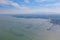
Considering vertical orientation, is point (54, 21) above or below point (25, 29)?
above

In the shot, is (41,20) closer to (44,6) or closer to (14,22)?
(44,6)

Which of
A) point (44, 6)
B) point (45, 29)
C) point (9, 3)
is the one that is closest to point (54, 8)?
point (44, 6)

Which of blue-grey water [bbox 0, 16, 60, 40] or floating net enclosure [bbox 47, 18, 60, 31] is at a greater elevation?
floating net enclosure [bbox 47, 18, 60, 31]

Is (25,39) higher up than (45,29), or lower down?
lower down

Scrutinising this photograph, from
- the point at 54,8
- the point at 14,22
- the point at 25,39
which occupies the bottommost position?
the point at 25,39

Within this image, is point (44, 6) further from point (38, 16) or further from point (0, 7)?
point (0, 7)

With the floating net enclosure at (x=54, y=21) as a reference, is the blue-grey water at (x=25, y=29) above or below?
below
